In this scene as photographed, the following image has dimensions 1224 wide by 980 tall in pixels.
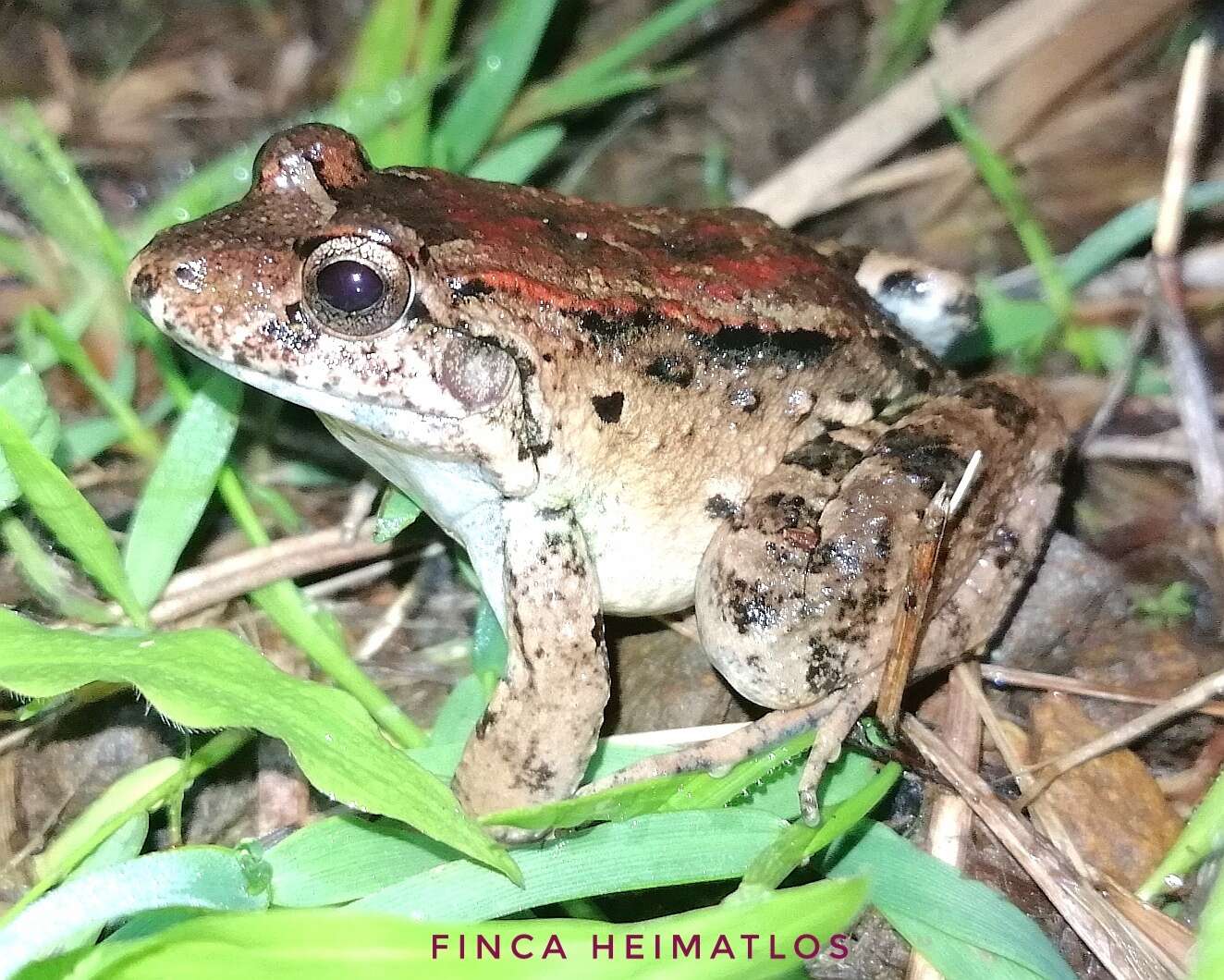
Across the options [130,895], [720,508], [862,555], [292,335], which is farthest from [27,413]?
[862,555]

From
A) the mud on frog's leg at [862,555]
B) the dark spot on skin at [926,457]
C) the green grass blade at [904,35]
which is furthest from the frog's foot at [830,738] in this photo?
the green grass blade at [904,35]

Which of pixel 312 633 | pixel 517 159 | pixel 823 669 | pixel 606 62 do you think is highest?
pixel 606 62

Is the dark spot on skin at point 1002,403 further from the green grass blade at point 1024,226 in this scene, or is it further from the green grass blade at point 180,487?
the green grass blade at point 180,487

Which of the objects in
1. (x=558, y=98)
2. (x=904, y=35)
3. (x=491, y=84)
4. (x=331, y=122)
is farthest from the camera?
(x=904, y=35)

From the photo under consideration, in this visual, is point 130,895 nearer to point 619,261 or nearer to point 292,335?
point 292,335

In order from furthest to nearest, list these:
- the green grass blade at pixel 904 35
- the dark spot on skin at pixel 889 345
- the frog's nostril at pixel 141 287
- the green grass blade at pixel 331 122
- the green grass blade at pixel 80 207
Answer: the green grass blade at pixel 904 35 < the green grass blade at pixel 331 122 < the green grass blade at pixel 80 207 < the dark spot on skin at pixel 889 345 < the frog's nostril at pixel 141 287

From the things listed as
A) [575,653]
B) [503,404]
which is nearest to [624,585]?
[575,653]
